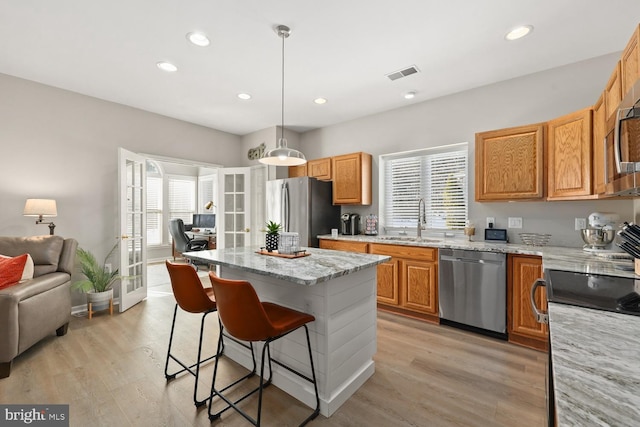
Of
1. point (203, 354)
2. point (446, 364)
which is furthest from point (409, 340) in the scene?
point (203, 354)

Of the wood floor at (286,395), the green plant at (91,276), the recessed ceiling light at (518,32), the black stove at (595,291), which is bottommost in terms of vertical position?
the wood floor at (286,395)

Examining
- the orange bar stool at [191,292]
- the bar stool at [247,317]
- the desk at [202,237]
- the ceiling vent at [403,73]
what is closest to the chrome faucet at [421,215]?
the ceiling vent at [403,73]

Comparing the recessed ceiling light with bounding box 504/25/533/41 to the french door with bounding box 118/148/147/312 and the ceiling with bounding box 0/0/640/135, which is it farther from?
the french door with bounding box 118/148/147/312

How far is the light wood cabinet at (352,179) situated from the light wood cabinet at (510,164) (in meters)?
1.54

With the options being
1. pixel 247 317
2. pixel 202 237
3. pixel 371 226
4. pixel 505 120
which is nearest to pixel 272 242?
pixel 247 317

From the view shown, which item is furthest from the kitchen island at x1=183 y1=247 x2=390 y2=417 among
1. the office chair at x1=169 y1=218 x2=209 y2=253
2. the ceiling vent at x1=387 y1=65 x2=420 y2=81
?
the office chair at x1=169 y1=218 x2=209 y2=253

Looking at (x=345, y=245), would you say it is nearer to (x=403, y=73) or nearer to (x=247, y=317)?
(x=403, y=73)

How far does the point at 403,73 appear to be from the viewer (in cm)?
313

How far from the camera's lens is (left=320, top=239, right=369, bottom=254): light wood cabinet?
377cm

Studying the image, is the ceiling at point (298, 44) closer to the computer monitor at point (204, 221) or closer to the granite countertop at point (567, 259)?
the granite countertop at point (567, 259)

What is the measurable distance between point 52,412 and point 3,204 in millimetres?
2642

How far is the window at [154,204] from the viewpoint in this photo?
7043 millimetres

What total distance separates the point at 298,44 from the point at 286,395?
9.50 ft

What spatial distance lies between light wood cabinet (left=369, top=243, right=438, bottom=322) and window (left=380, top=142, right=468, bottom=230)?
0.77 m
